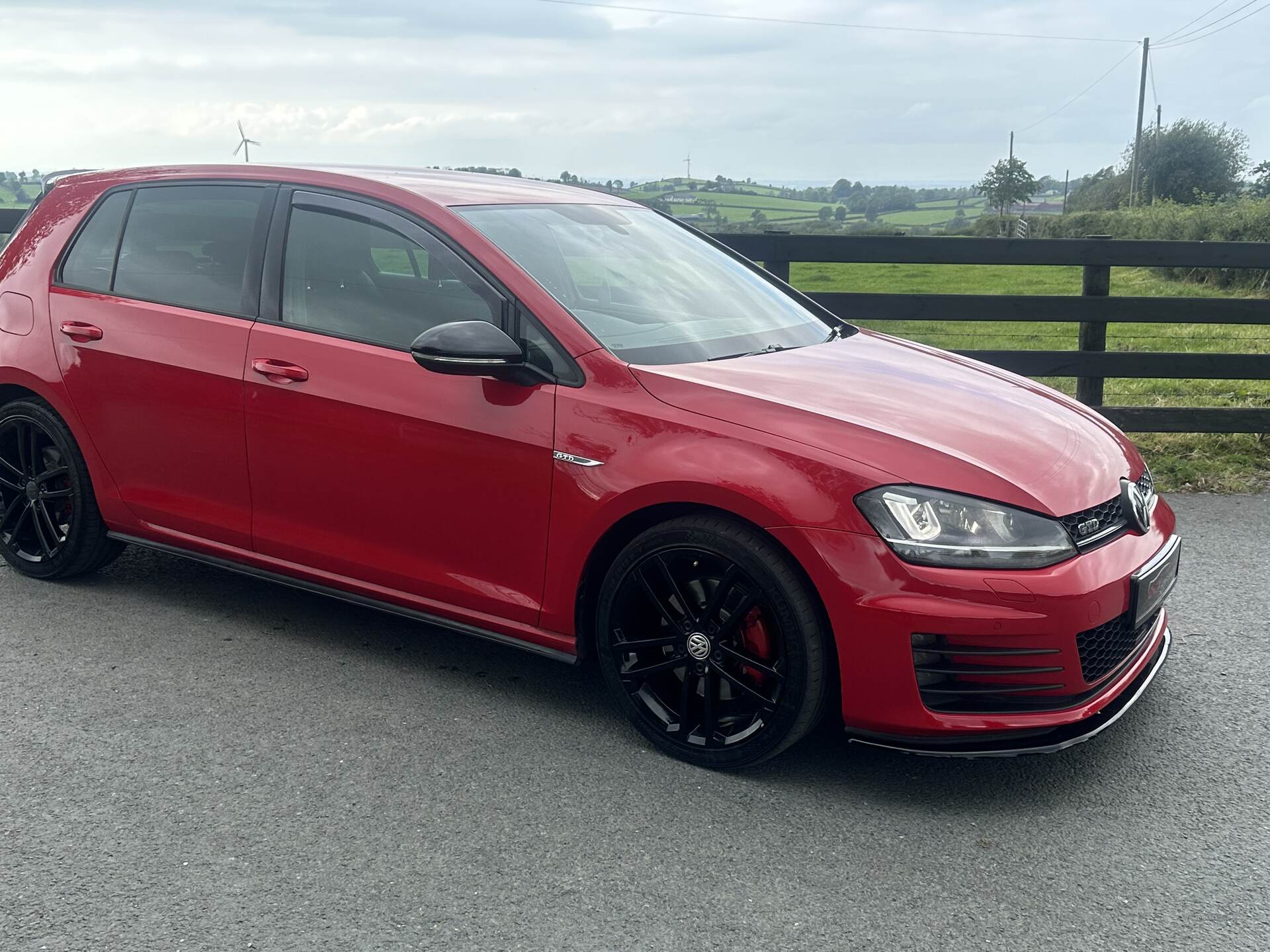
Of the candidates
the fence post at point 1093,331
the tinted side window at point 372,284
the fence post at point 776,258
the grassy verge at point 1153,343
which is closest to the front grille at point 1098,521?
the tinted side window at point 372,284

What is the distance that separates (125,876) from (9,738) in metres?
1.00

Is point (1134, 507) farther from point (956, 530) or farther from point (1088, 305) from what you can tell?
point (1088, 305)

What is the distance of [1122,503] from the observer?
3307 mm

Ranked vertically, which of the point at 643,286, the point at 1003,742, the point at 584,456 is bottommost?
the point at 1003,742

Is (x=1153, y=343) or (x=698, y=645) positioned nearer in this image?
(x=698, y=645)

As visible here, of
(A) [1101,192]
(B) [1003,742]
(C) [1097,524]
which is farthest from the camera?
(A) [1101,192]

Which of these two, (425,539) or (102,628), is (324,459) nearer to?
(425,539)

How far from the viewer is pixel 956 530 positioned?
2928mm

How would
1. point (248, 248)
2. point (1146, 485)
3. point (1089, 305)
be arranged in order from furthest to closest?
point (1089, 305)
point (248, 248)
point (1146, 485)

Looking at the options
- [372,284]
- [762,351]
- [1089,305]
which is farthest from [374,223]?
[1089,305]

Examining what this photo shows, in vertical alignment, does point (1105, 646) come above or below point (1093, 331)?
below

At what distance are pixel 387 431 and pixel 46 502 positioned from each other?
1944 millimetres

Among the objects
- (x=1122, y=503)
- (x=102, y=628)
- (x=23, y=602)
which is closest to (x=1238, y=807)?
(x=1122, y=503)

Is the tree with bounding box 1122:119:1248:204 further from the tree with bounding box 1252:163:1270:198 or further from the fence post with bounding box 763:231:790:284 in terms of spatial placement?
the fence post with bounding box 763:231:790:284
